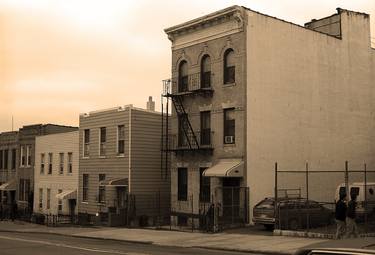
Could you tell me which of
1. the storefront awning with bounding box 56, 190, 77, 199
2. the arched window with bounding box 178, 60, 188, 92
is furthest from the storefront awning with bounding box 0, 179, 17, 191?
the arched window with bounding box 178, 60, 188, 92

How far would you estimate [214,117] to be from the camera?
30750 millimetres

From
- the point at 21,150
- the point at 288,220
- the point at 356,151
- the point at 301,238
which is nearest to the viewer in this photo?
the point at 301,238

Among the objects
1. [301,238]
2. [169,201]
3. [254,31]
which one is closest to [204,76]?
[254,31]

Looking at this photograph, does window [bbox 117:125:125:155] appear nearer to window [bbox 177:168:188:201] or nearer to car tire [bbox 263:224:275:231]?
window [bbox 177:168:188:201]

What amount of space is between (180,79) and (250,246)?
594 inches

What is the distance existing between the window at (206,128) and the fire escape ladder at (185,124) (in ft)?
1.49

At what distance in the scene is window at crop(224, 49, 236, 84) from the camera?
3008cm

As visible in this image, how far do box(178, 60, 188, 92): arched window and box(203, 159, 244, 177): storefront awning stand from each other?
5758 mm

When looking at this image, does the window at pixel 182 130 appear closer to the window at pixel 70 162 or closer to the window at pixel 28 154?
the window at pixel 70 162

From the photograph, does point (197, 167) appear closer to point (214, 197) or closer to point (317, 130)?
point (214, 197)

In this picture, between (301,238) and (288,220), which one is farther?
(288,220)

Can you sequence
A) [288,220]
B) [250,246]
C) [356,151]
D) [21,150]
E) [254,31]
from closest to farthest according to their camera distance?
1. [250,246]
2. [288,220]
3. [254,31]
4. [356,151]
5. [21,150]

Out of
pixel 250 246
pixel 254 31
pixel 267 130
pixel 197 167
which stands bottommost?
pixel 250 246

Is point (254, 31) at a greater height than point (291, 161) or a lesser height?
greater
